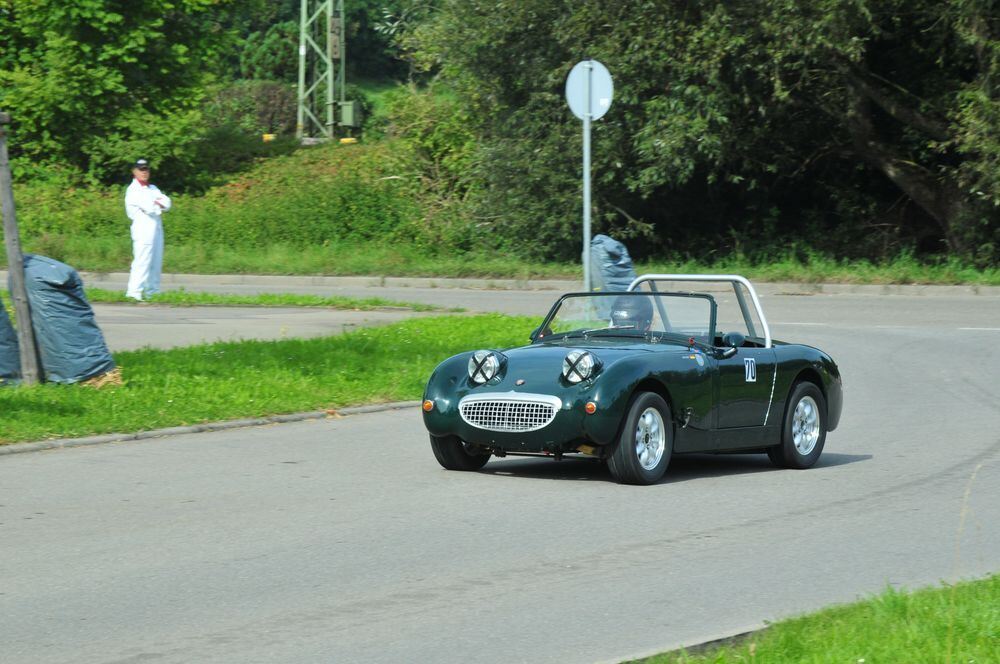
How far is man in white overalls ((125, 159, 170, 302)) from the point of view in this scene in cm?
2320

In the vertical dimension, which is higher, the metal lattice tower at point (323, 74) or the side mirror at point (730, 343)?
the metal lattice tower at point (323, 74)

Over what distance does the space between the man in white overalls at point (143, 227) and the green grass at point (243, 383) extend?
20.0 ft

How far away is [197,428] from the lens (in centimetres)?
1208

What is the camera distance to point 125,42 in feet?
129

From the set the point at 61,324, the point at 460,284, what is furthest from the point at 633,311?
the point at 460,284

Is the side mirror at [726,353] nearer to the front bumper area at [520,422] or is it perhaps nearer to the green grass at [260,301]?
the front bumper area at [520,422]

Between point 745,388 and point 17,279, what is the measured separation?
20.5 ft

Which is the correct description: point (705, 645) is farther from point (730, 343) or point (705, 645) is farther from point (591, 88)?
point (591, 88)

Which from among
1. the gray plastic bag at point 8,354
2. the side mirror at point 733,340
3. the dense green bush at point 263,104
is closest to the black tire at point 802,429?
the side mirror at point 733,340

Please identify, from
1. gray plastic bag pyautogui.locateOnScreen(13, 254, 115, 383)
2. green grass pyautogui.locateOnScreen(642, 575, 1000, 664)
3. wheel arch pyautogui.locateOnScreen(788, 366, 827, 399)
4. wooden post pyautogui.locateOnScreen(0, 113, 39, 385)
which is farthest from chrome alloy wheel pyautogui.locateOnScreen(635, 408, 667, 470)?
wooden post pyautogui.locateOnScreen(0, 113, 39, 385)

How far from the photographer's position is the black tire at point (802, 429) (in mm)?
10570

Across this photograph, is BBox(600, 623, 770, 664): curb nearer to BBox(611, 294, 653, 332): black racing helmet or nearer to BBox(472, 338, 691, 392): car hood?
BBox(472, 338, 691, 392): car hood

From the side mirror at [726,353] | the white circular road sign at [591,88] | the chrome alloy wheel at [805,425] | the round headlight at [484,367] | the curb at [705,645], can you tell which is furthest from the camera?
the white circular road sign at [591,88]

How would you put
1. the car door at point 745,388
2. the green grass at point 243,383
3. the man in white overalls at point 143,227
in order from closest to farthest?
the car door at point 745,388 < the green grass at point 243,383 < the man in white overalls at point 143,227
